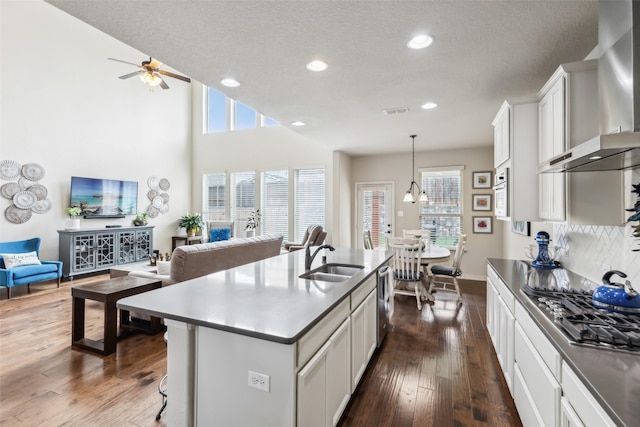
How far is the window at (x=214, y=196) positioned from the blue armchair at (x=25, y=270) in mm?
3843

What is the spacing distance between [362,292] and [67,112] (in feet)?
22.6

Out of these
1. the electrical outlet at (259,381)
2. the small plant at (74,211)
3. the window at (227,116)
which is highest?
the window at (227,116)

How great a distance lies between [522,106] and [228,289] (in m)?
2.77

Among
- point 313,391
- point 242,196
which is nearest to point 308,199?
point 242,196

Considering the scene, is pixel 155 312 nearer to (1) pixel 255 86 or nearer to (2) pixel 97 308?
(1) pixel 255 86

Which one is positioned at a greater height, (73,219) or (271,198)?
(271,198)

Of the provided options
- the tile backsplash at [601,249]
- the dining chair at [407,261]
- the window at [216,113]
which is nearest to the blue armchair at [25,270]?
the window at [216,113]

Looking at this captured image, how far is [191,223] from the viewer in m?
8.11

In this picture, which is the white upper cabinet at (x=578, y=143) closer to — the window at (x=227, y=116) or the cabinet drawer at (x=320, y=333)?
the cabinet drawer at (x=320, y=333)

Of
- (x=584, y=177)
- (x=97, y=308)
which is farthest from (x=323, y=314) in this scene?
(x=97, y=308)

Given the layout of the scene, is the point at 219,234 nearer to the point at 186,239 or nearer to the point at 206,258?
the point at 186,239

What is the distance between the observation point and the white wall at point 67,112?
508 centimetres

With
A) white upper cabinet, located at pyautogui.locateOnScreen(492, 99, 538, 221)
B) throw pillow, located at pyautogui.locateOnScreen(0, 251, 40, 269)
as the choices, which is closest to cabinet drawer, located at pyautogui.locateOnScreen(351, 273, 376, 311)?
white upper cabinet, located at pyautogui.locateOnScreen(492, 99, 538, 221)

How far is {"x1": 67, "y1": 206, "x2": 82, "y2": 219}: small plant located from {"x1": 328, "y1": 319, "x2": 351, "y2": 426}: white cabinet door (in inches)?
250
